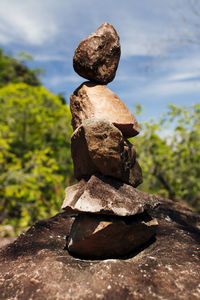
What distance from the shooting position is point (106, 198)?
2793 mm

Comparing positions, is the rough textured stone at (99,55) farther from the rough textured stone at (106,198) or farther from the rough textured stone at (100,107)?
the rough textured stone at (106,198)

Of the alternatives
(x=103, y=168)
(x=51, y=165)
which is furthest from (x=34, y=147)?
(x=103, y=168)

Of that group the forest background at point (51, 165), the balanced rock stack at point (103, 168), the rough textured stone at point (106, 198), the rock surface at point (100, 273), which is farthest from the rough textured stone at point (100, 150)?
the forest background at point (51, 165)

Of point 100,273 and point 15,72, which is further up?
point 15,72

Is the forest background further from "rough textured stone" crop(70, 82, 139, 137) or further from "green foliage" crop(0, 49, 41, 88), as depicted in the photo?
"green foliage" crop(0, 49, 41, 88)

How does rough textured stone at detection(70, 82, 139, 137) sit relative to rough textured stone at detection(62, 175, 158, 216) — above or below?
above

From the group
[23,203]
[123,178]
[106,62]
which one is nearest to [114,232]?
[123,178]

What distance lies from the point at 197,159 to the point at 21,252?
20.4ft

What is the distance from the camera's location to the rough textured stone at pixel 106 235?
2793mm

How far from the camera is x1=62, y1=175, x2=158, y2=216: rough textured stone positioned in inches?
107

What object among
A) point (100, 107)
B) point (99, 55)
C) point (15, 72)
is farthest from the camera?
point (15, 72)

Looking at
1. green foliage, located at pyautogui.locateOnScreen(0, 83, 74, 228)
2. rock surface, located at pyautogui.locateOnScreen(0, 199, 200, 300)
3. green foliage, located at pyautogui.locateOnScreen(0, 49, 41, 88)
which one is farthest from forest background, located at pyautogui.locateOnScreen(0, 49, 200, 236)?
green foliage, located at pyautogui.locateOnScreen(0, 49, 41, 88)

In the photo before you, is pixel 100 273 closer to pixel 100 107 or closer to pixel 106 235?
pixel 106 235

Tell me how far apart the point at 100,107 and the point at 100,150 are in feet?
1.95
